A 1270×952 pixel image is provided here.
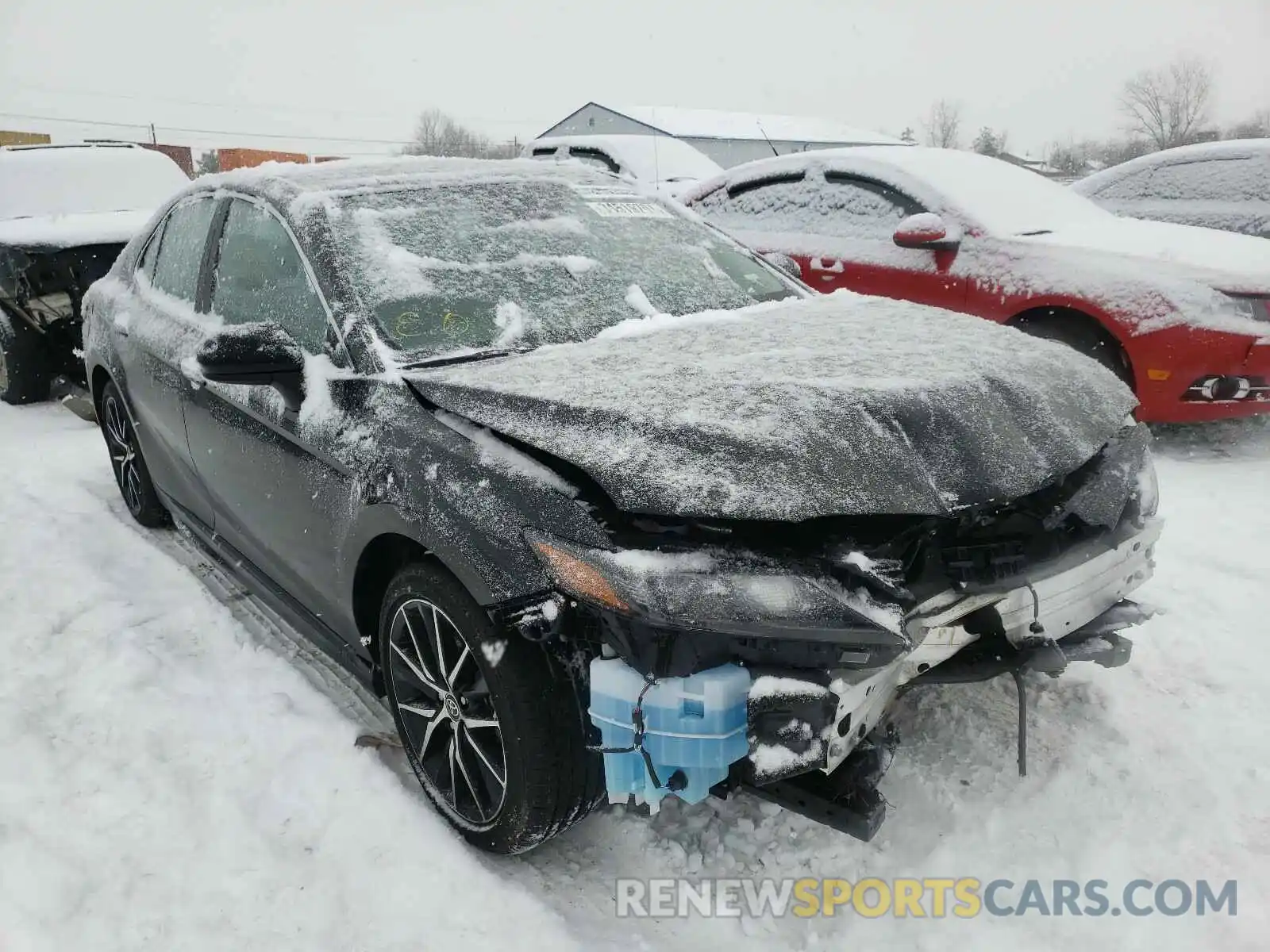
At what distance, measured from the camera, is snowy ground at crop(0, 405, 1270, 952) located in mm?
2014

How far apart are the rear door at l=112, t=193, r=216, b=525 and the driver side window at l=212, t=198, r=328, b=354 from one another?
0.18 m

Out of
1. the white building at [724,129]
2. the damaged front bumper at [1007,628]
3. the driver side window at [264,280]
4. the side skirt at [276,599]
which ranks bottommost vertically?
the side skirt at [276,599]

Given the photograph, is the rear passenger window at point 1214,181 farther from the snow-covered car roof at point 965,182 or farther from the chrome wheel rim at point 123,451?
the chrome wheel rim at point 123,451

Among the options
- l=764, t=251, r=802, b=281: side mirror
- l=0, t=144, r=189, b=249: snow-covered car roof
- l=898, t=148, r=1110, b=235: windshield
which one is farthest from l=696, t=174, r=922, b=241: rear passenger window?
l=0, t=144, r=189, b=249: snow-covered car roof

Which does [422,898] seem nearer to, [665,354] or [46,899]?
[46,899]

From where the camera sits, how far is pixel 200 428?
3064 millimetres

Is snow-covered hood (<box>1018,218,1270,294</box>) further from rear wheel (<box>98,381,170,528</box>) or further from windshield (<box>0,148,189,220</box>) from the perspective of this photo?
windshield (<box>0,148,189,220</box>)

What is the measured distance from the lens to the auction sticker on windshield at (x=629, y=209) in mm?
3160

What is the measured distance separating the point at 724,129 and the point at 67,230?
116 ft

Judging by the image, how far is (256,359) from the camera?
2297mm

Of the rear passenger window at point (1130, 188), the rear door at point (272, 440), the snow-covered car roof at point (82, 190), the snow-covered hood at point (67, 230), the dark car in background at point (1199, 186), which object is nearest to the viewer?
the rear door at point (272, 440)

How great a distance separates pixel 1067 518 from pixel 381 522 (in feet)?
5.45

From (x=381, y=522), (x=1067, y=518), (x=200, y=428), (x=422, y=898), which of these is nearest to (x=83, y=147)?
(x=200, y=428)

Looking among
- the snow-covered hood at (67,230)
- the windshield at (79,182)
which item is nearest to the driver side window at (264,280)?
the snow-covered hood at (67,230)
